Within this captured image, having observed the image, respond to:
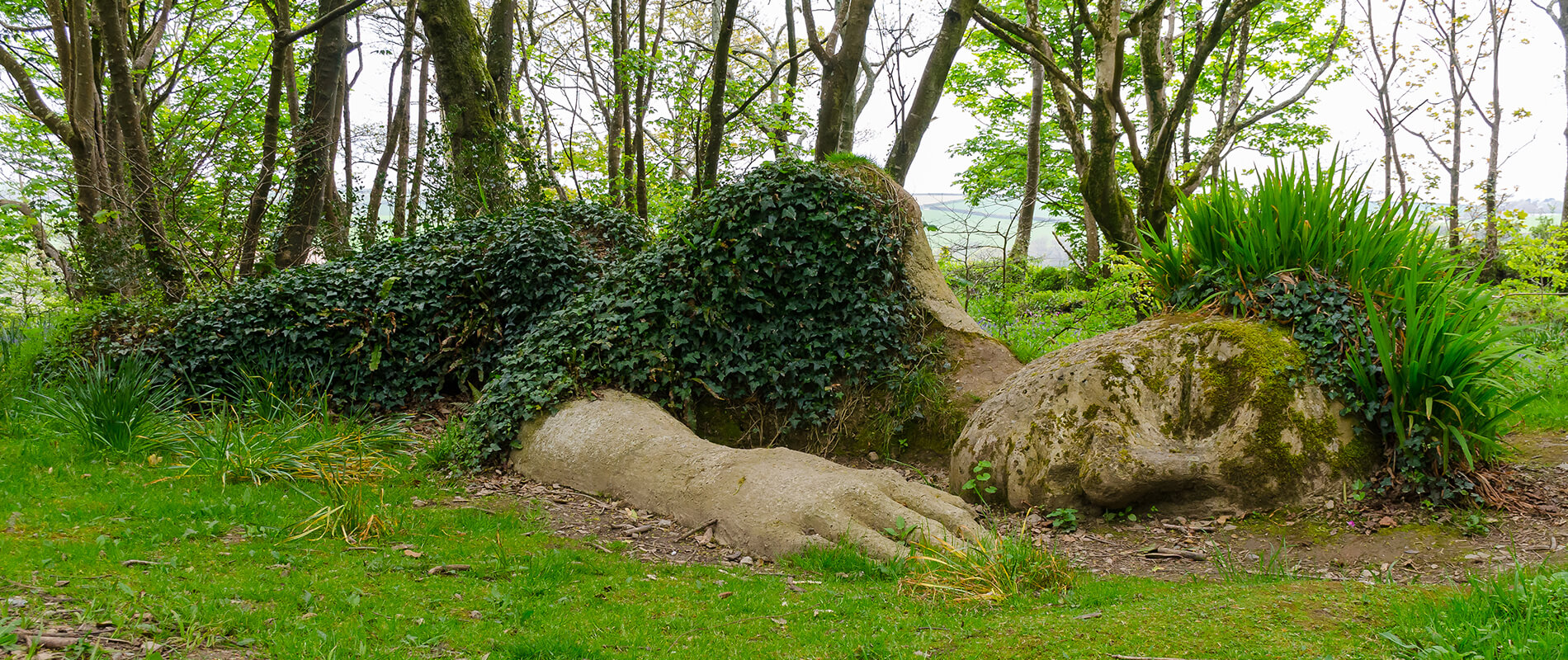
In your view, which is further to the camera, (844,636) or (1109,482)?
(1109,482)

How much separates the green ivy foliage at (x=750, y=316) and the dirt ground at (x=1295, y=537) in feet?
5.01

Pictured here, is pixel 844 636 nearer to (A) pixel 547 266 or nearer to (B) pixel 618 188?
(A) pixel 547 266

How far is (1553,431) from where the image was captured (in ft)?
21.6

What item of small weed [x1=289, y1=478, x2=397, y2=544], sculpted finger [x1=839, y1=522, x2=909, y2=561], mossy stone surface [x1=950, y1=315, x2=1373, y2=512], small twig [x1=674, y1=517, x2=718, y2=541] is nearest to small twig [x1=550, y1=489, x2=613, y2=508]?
small twig [x1=674, y1=517, x2=718, y2=541]

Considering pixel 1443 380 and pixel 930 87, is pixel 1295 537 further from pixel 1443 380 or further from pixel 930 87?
pixel 930 87

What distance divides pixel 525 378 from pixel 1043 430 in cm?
422

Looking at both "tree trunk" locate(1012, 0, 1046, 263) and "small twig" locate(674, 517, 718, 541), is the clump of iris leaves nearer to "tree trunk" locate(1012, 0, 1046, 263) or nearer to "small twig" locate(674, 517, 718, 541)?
"small twig" locate(674, 517, 718, 541)

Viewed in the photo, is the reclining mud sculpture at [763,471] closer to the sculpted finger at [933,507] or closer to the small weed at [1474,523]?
the sculpted finger at [933,507]

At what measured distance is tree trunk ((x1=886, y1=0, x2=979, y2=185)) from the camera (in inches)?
392

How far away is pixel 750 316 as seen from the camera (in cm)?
711

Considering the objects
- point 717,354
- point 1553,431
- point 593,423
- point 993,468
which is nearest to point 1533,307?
point 1553,431

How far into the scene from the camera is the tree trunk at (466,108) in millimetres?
10039

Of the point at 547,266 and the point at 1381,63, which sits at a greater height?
the point at 1381,63

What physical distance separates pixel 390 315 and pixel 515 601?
5212mm
